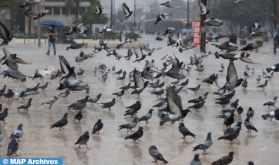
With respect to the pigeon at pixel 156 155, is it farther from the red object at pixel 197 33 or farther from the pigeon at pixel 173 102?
the red object at pixel 197 33

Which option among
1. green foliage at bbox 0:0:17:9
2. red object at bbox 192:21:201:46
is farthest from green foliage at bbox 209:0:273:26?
red object at bbox 192:21:201:46

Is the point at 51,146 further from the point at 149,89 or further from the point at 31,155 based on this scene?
the point at 149,89

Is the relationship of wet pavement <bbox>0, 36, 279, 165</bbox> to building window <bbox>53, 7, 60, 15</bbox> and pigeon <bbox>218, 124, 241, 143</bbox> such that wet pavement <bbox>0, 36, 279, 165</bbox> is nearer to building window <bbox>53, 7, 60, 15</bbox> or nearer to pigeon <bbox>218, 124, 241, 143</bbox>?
pigeon <bbox>218, 124, 241, 143</bbox>

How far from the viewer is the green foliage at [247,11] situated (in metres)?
92.1

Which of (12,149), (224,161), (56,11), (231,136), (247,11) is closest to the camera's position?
(224,161)

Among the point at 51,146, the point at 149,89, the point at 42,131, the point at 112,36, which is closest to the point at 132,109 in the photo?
the point at 42,131

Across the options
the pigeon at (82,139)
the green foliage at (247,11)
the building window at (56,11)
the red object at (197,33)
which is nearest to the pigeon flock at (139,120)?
the pigeon at (82,139)

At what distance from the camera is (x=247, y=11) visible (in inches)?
3654

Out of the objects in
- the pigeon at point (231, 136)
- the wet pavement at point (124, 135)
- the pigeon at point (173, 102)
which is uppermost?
the pigeon at point (173, 102)

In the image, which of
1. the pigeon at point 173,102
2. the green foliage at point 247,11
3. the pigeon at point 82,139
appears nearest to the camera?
the pigeon at point 173,102

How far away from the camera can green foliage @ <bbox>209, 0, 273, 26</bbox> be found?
302ft

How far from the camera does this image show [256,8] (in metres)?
92.6

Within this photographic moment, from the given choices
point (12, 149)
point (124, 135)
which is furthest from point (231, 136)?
point (12, 149)

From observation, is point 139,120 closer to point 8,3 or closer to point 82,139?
point 82,139
